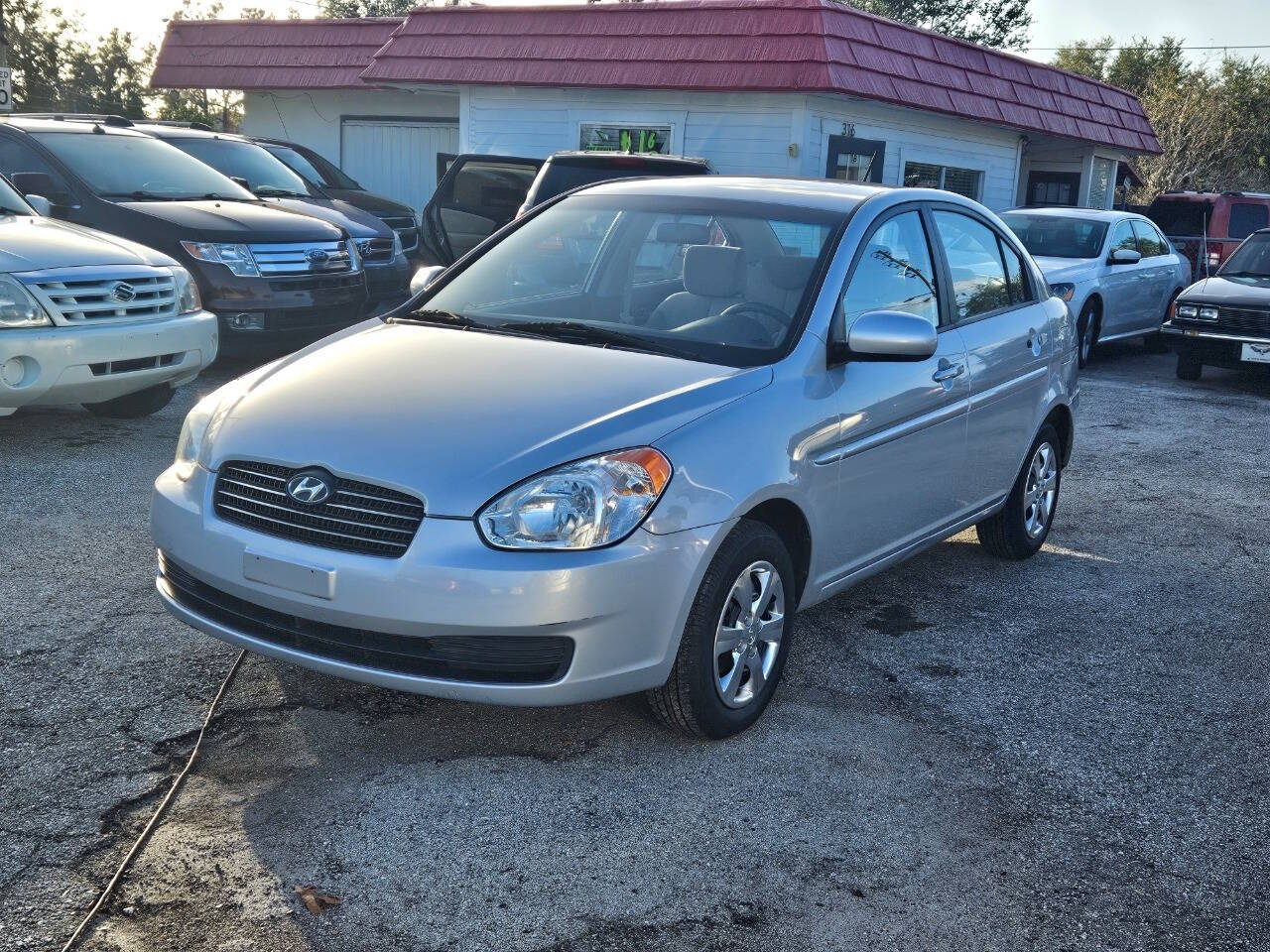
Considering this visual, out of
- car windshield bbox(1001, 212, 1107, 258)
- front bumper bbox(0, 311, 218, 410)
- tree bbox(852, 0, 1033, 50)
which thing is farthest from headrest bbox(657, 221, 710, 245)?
tree bbox(852, 0, 1033, 50)

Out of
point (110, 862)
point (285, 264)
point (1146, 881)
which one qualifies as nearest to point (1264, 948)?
point (1146, 881)

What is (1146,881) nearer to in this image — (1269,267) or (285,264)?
(285,264)

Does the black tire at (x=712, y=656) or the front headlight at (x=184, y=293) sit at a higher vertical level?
the front headlight at (x=184, y=293)

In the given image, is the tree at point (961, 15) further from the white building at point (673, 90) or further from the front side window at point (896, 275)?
the front side window at point (896, 275)

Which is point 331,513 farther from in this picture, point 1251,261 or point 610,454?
point 1251,261

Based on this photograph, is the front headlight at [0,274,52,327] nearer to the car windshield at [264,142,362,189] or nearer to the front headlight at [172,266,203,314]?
the front headlight at [172,266,203,314]

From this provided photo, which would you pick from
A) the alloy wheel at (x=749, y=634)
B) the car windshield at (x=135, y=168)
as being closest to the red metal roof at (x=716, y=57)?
the car windshield at (x=135, y=168)

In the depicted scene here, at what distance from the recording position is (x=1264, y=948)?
3115 millimetres

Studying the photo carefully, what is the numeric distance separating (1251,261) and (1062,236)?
1.91 m

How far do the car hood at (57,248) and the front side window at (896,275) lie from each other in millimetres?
4610

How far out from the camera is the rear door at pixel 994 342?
543 centimetres

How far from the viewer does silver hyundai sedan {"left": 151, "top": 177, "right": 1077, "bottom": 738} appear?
11.6 ft

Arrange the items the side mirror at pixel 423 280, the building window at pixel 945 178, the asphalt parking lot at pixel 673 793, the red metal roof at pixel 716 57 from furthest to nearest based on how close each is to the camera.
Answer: the building window at pixel 945 178 < the red metal roof at pixel 716 57 < the side mirror at pixel 423 280 < the asphalt parking lot at pixel 673 793

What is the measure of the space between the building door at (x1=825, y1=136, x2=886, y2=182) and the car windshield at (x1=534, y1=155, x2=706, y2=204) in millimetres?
5741
